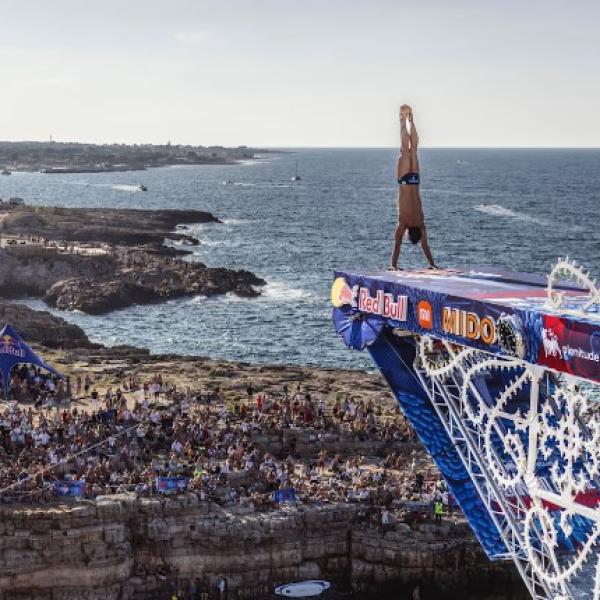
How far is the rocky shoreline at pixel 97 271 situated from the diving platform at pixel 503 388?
47.3 meters

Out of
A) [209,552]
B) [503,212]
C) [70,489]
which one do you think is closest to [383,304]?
[209,552]

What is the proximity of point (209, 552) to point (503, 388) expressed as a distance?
30.6 ft

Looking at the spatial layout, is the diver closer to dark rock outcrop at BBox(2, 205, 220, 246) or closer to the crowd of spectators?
the crowd of spectators

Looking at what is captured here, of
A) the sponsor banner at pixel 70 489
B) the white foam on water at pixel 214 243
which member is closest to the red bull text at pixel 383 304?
the sponsor banner at pixel 70 489

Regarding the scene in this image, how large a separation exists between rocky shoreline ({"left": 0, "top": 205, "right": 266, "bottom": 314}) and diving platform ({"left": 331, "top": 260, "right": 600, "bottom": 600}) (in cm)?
4735

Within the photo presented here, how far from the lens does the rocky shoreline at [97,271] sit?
71438mm

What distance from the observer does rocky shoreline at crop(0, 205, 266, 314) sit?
71438 mm

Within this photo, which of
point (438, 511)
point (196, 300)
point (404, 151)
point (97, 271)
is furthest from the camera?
point (97, 271)

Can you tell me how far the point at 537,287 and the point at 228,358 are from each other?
3620 centimetres

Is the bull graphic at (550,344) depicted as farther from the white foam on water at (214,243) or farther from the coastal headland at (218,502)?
the white foam on water at (214,243)

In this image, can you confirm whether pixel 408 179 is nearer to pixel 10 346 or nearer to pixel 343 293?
→ pixel 343 293

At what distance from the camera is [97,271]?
256 feet

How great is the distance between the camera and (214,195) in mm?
190500

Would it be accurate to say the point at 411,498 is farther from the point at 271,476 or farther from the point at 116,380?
the point at 116,380
